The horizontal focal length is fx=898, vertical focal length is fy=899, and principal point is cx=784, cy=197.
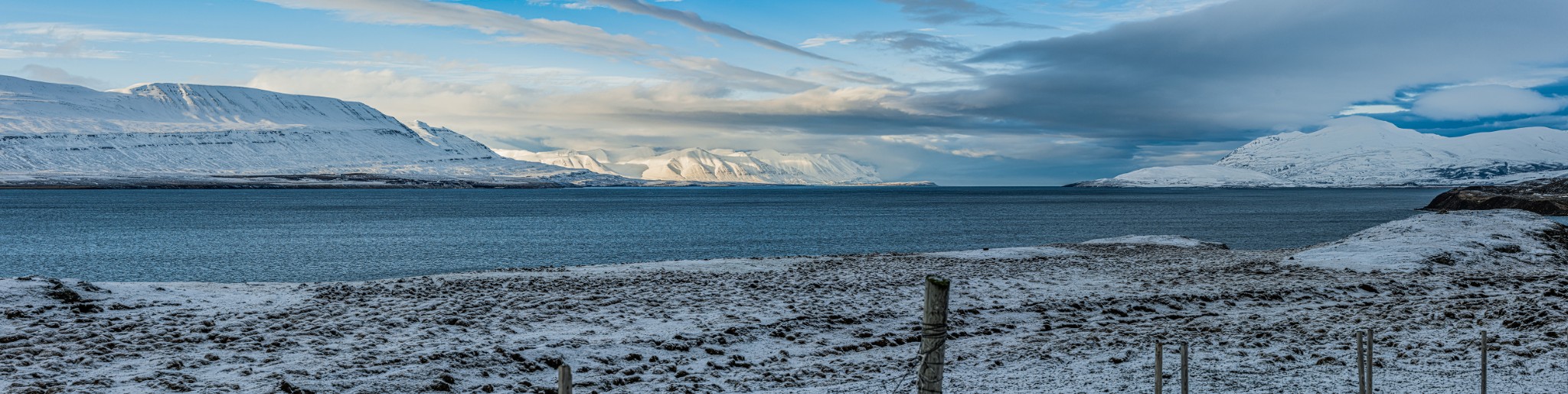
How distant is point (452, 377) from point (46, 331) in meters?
10.0

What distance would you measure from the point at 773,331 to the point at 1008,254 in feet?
87.6

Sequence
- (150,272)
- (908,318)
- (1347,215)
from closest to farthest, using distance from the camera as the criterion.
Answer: (908,318)
(150,272)
(1347,215)

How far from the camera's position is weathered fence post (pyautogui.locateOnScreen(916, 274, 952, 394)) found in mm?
8336

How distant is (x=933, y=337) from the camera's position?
8.49 meters

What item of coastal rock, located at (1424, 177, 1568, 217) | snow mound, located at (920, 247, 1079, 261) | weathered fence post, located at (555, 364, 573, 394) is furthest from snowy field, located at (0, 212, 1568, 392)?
coastal rock, located at (1424, 177, 1568, 217)

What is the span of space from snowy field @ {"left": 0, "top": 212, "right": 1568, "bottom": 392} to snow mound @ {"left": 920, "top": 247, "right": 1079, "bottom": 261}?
910 cm

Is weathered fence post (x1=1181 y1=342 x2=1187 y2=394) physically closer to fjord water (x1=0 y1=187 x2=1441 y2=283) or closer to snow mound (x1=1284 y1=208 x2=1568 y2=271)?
snow mound (x1=1284 y1=208 x2=1568 y2=271)

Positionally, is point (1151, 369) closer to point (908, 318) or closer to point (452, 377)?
point (908, 318)

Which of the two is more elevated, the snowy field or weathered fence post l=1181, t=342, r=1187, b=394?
weathered fence post l=1181, t=342, r=1187, b=394

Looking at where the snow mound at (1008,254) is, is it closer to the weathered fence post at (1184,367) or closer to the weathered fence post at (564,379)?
the weathered fence post at (1184,367)

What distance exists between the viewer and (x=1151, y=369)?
16609mm

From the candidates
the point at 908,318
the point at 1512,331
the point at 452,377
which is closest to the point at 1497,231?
the point at 1512,331

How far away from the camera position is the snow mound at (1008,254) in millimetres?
44000

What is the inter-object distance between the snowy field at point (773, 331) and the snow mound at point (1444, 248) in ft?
4.52
